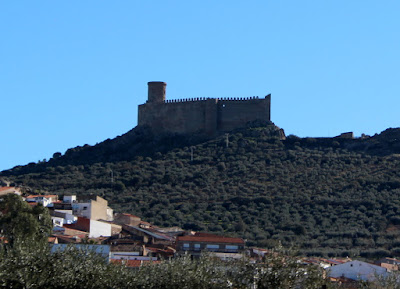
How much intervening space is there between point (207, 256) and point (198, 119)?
5064 centimetres

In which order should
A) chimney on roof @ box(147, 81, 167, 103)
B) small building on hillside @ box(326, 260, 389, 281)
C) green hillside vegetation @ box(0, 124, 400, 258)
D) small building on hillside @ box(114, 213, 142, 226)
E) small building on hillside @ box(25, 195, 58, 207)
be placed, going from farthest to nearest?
chimney on roof @ box(147, 81, 167, 103) < green hillside vegetation @ box(0, 124, 400, 258) < small building on hillside @ box(114, 213, 142, 226) < small building on hillside @ box(25, 195, 58, 207) < small building on hillside @ box(326, 260, 389, 281)

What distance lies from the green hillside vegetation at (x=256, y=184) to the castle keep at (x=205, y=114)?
108 centimetres

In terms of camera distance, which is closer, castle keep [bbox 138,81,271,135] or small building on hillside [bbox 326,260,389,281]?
small building on hillside [bbox 326,260,389,281]

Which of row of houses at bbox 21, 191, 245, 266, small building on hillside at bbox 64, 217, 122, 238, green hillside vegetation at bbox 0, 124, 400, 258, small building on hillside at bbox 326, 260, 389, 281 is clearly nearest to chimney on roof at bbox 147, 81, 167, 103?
green hillside vegetation at bbox 0, 124, 400, 258

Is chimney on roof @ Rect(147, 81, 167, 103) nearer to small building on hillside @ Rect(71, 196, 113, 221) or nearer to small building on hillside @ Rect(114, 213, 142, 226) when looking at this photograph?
small building on hillside @ Rect(71, 196, 113, 221)

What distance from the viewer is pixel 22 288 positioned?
80.4 ft

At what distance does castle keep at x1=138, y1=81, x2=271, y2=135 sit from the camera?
7788cm

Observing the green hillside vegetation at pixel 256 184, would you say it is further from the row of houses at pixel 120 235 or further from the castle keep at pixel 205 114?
the row of houses at pixel 120 235

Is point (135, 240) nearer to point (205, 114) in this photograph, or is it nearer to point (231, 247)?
point (231, 247)

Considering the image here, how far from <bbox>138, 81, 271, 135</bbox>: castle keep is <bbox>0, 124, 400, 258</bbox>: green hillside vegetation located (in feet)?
3.54

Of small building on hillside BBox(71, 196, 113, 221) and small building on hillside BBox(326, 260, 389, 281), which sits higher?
small building on hillside BBox(71, 196, 113, 221)

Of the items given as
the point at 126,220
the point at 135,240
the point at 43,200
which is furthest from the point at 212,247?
the point at 43,200

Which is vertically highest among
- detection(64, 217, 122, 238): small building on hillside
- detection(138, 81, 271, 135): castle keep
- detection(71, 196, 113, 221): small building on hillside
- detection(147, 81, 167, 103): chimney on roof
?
detection(147, 81, 167, 103): chimney on roof

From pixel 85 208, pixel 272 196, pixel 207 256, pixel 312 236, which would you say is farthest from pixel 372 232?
A: pixel 207 256
